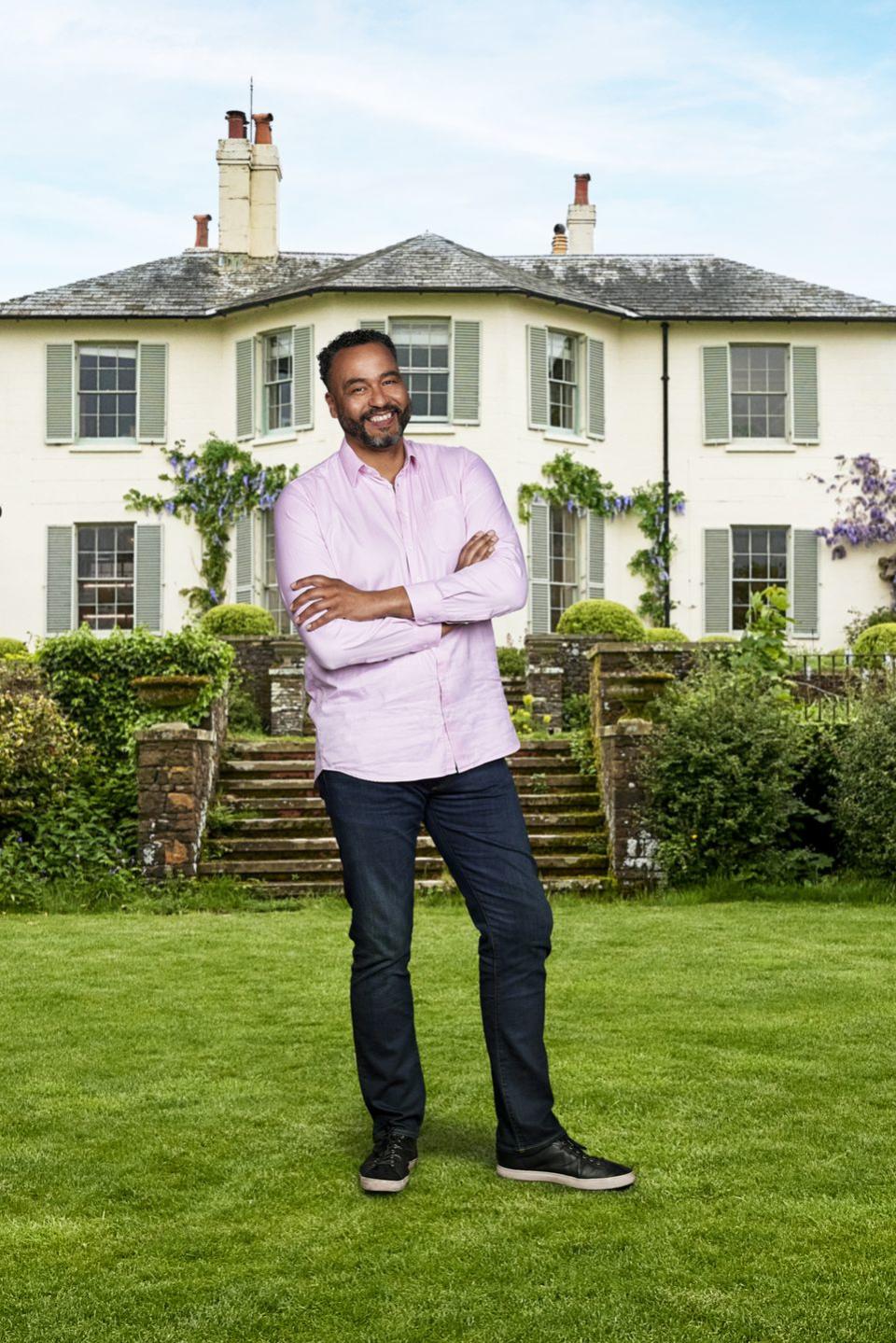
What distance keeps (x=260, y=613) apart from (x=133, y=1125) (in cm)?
1604

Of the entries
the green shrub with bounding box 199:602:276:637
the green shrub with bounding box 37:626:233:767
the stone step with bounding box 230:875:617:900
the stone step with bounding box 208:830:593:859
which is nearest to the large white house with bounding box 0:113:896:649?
the green shrub with bounding box 199:602:276:637

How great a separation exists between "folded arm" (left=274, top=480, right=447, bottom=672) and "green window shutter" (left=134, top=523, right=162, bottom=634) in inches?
757

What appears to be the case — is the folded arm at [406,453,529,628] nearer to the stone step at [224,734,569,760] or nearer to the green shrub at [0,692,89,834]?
the green shrub at [0,692,89,834]

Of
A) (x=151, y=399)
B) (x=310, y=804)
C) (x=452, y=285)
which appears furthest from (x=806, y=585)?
(x=310, y=804)

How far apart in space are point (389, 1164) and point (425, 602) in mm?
1416

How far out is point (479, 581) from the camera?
4043mm

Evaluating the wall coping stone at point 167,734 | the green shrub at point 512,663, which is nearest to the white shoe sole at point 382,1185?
the wall coping stone at point 167,734

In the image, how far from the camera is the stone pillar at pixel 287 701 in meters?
17.4

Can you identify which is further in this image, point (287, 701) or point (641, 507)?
point (641, 507)

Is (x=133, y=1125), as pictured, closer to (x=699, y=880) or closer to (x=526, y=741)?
(x=699, y=880)

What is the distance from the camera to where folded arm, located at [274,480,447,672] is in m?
3.97

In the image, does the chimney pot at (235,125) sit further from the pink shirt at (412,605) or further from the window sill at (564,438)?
the pink shirt at (412,605)

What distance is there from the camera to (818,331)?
77.2 feet

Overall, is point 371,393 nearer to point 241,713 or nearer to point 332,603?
point 332,603
